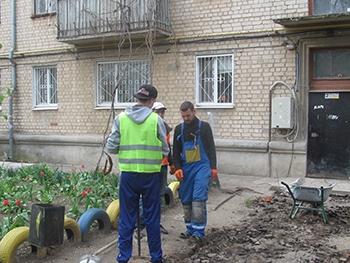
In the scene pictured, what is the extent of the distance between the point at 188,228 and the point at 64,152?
8301 mm

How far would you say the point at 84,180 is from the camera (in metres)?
7.79

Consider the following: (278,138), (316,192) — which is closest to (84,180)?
(316,192)

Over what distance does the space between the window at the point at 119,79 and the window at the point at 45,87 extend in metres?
1.78

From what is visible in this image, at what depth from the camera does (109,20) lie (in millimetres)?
11172

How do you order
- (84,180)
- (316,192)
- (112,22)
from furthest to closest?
(112,22)
(84,180)
(316,192)

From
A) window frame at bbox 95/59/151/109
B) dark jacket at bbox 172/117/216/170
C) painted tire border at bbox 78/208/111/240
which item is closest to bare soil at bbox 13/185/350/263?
painted tire border at bbox 78/208/111/240

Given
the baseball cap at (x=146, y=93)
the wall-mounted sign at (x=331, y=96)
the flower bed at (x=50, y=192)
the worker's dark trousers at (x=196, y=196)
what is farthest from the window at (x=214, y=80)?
the baseball cap at (x=146, y=93)

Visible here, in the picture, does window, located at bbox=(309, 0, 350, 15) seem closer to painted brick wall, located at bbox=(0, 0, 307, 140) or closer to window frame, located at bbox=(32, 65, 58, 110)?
painted brick wall, located at bbox=(0, 0, 307, 140)

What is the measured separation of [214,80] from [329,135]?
10.4 feet

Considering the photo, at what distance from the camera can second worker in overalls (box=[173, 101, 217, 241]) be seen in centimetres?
509

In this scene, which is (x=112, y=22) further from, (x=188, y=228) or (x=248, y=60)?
(x=188, y=228)

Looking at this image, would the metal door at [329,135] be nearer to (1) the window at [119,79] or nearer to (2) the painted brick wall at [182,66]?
(2) the painted brick wall at [182,66]

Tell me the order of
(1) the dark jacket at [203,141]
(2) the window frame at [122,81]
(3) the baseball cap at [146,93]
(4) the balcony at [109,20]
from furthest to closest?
(2) the window frame at [122,81], (4) the balcony at [109,20], (1) the dark jacket at [203,141], (3) the baseball cap at [146,93]

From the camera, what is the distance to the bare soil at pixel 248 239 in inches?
181
